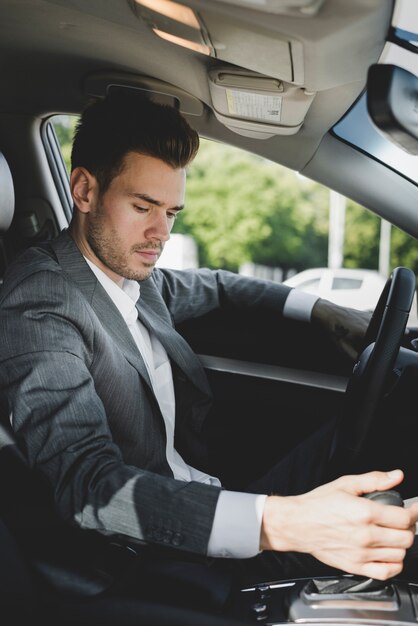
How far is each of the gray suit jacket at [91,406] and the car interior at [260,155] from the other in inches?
5.1

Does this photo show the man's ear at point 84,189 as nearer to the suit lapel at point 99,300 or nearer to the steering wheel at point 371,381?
the suit lapel at point 99,300

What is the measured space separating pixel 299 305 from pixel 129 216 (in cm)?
88

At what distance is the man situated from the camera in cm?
118

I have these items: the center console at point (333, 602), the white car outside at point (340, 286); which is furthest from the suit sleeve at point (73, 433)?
the white car outside at point (340, 286)

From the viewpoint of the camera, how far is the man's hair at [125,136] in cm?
181

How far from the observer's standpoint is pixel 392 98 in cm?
105

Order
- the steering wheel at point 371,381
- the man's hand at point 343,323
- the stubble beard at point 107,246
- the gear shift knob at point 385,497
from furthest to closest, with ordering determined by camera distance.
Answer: the man's hand at point 343,323 → the stubble beard at point 107,246 → the steering wheel at point 371,381 → the gear shift knob at point 385,497

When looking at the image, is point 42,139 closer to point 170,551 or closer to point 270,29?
point 270,29

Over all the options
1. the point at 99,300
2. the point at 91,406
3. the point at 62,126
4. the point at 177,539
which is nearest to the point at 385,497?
the point at 177,539

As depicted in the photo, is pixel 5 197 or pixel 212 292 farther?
pixel 212 292

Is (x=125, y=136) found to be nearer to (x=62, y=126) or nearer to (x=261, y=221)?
(x=62, y=126)

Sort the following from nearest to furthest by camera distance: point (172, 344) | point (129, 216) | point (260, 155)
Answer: point (129, 216), point (172, 344), point (260, 155)

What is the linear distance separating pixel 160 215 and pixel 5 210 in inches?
17.7

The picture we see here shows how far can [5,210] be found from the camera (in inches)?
77.6
